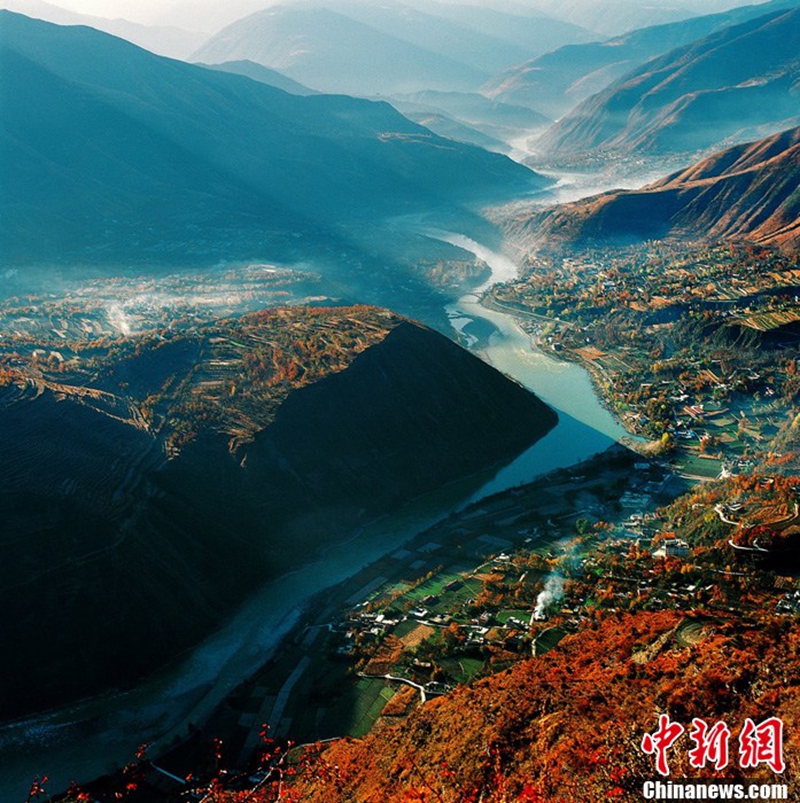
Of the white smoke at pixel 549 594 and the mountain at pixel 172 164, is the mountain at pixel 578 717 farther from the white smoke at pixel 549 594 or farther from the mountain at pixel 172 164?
the mountain at pixel 172 164

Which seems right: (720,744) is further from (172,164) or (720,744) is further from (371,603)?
(172,164)

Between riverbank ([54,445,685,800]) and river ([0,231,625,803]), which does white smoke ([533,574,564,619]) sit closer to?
riverbank ([54,445,685,800])

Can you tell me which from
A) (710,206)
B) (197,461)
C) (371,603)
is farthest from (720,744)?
(710,206)

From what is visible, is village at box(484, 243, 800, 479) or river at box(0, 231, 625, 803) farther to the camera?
village at box(484, 243, 800, 479)

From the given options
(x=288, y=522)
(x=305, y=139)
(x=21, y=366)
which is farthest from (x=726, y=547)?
(x=305, y=139)

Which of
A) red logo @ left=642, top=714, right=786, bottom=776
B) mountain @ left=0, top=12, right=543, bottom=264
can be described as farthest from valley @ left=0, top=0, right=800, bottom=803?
mountain @ left=0, top=12, right=543, bottom=264
